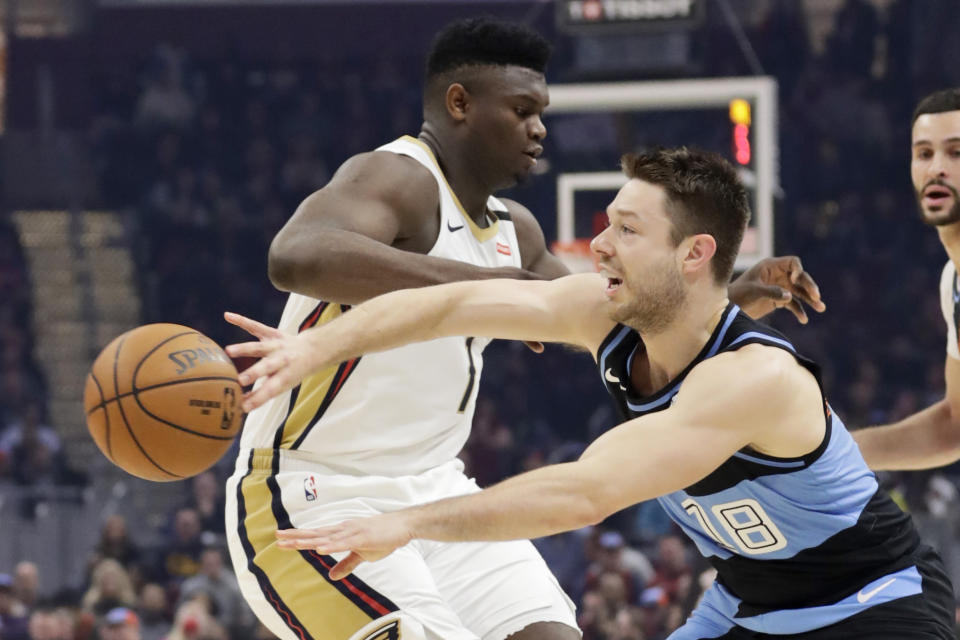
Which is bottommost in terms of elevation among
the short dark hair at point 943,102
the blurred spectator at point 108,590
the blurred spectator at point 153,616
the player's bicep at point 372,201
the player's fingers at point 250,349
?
the blurred spectator at point 153,616

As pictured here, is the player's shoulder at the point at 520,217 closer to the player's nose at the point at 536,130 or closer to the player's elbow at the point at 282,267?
the player's nose at the point at 536,130

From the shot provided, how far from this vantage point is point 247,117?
14.7m

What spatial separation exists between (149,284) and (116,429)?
1049cm

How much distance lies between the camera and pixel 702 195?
10.5 feet

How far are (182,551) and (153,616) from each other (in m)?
0.75

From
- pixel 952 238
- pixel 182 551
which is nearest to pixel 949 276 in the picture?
pixel 952 238

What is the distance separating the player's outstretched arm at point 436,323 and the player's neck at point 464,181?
53 centimetres

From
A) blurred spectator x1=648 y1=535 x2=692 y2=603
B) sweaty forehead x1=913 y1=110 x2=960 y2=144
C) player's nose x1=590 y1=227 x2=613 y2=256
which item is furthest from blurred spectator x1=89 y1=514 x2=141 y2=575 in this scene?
player's nose x1=590 y1=227 x2=613 y2=256

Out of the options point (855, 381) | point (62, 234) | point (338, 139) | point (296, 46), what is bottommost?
point (855, 381)

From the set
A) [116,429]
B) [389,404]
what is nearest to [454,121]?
[389,404]

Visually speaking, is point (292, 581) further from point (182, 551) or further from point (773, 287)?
point (182, 551)

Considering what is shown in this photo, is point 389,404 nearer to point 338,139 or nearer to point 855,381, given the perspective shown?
point 855,381

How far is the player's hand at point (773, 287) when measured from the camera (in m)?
3.76

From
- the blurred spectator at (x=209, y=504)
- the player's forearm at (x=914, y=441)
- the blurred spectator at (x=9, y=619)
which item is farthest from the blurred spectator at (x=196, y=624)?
the player's forearm at (x=914, y=441)
